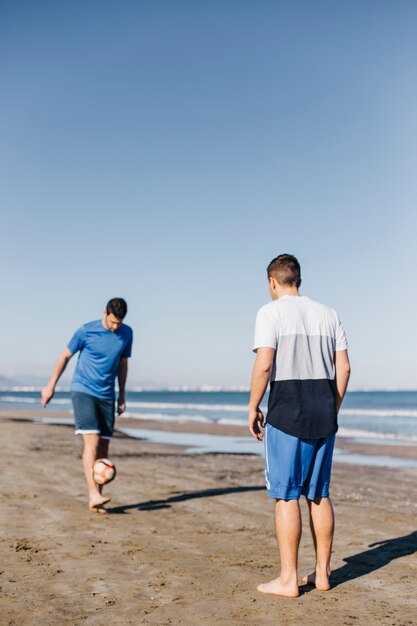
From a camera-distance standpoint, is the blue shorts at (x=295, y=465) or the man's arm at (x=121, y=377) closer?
the blue shorts at (x=295, y=465)

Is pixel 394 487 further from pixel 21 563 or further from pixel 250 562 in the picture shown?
pixel 21 563

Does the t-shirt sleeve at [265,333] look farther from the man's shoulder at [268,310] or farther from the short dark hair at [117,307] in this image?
the short dark hair at [117,307]

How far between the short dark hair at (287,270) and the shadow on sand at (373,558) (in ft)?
6.91

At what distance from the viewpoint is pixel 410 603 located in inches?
165

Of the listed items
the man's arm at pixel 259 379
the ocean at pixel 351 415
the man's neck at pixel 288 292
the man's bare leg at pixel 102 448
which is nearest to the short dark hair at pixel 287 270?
the man's neck at pixel 288 292

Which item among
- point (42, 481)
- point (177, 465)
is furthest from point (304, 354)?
point (177, 465)

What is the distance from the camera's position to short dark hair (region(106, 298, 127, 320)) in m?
7.20

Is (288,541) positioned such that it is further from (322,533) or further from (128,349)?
(128,349)

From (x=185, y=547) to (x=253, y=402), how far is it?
2231 mm

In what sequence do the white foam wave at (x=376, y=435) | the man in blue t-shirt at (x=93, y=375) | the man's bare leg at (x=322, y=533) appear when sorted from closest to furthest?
1. the man's bare leg at (x=322, y=533)
2. the man in blue t-shirt at (x=93, y=375)
3. the white foam wave at (x=376, y=435)

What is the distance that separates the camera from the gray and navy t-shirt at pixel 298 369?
4188 millimetres

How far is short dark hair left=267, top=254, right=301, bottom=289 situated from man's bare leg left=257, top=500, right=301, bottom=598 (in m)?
1.46

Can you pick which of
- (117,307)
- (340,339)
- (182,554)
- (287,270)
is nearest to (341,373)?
(340,339)

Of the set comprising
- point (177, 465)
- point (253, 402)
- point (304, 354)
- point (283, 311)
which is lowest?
point (177, 465)
